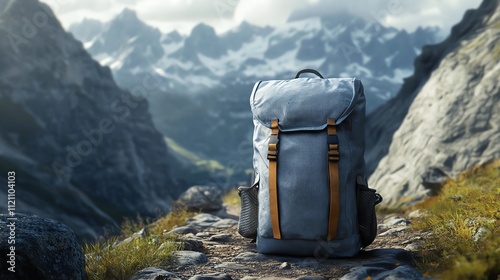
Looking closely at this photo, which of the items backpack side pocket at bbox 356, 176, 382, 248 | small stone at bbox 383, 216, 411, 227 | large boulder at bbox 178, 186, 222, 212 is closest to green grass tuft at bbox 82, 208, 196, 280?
backpack side pocket at bbox 356, 176, 382, 248

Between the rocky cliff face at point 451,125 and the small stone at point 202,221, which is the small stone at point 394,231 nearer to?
the small stone at point 202,221

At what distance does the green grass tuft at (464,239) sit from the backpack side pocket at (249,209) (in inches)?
90.1

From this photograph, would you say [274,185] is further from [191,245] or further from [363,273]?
Result: [191,245]

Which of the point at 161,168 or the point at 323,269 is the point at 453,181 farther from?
the point at 161,168

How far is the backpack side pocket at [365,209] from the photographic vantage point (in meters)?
6.86

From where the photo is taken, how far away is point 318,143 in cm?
667

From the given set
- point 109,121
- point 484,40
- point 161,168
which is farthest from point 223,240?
point 161,168

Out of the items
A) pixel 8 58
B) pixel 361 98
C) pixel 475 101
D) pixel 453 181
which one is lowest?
pixel 453 181

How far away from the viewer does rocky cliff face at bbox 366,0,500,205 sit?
1655cm

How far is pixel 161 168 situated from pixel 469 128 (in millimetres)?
179294

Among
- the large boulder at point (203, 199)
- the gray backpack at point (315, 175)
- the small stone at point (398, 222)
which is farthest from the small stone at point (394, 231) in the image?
the large boulder at point (203, 199)

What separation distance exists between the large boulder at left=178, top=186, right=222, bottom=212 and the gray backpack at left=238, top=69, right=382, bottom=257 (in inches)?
335

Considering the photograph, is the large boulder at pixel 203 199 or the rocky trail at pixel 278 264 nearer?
the rocky trail at pixel 278 264

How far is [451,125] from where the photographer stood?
18688 millimetres
